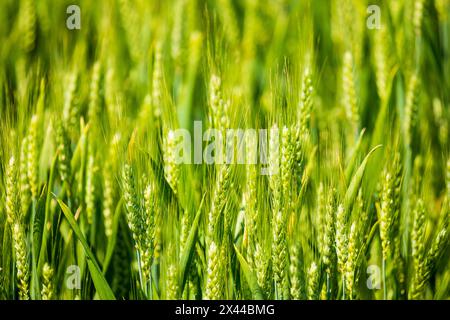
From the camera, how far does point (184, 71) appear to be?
51.3 inches

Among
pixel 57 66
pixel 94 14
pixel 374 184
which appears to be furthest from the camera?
pixel 94 14

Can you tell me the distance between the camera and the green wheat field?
771 mm

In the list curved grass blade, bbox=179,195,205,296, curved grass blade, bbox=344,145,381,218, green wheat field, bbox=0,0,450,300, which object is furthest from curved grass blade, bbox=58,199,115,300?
curved grass blade, bbox=344,145,381,218

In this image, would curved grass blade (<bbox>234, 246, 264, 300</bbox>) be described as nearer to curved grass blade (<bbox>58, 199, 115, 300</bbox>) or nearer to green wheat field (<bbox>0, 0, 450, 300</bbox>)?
green wheat field (<bbox>0, 0, 450, 300</bbox>)

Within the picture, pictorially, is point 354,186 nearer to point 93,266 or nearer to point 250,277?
point 250,277

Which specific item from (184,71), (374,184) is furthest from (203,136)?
(184,71)

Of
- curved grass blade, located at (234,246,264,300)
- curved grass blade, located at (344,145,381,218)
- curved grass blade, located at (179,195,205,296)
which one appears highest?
curved grass blade, located at (344,145,381,218)

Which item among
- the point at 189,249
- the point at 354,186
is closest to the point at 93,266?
the point at 189,249

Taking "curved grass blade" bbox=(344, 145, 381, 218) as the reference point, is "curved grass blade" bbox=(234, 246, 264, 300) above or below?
below

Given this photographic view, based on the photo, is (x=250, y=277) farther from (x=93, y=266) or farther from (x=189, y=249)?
(x=93, y=266)

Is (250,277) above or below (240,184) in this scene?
below

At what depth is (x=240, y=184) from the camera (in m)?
0.84
